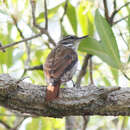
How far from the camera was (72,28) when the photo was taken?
17.0ft

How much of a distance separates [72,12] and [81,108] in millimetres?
2307

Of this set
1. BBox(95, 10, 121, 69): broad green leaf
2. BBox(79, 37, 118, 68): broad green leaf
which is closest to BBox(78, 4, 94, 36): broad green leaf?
BBox(79, 37, 118, 68): broad green leaf

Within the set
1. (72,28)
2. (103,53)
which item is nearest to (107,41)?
(103,53)

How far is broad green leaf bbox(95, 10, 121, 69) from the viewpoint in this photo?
3.86 m

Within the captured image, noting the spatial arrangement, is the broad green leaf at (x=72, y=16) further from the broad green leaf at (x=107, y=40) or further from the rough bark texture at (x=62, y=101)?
the rough bark texture at (x=62, y=101)

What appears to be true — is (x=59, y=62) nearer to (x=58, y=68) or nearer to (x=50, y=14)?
(x=58, y=68)

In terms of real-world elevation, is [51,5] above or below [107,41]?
above

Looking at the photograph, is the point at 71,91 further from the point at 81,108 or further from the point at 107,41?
the point at 107,41

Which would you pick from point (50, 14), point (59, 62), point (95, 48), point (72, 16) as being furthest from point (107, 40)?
point (50, 14)

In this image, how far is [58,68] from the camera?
3.94 m

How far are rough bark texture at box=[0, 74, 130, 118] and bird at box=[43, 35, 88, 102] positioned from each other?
0.09m

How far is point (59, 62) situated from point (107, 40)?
67cm

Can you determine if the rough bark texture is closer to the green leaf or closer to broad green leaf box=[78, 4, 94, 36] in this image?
the green leaf

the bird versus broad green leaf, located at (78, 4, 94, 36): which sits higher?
broad green leaf, located at (78, 4, 94, 36)
